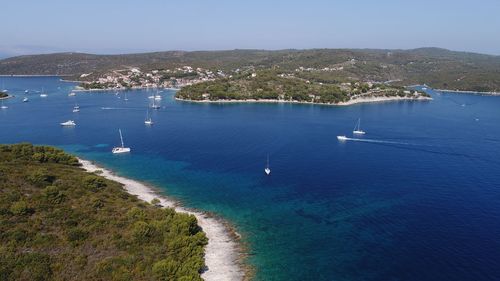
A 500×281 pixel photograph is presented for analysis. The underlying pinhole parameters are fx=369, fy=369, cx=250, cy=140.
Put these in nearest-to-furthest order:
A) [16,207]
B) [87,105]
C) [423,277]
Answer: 1. [423,277]
2. [16,207]
3. [87,105]

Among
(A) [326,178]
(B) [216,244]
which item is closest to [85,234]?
(B) [216,244]

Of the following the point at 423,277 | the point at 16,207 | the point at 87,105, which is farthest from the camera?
the point at 87,105

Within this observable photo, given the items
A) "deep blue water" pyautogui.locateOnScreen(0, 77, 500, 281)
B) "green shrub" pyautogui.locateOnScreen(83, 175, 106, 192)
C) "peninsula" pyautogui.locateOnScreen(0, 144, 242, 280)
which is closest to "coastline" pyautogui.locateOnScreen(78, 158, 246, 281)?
"peninsula" pyautogui.locateOnScreen(0, 144, 242, 280)

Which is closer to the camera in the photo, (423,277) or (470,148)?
(423,277)

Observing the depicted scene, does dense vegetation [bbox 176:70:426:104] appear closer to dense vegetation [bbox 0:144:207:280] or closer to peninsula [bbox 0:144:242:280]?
peninsula [bbox 0:144:242:280]

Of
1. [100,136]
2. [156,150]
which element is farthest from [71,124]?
[156,150]

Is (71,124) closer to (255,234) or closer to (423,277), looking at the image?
(255,234)

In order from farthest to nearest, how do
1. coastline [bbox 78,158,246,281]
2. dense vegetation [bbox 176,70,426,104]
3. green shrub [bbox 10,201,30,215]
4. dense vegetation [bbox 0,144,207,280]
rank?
dense vegetation [bbox 176,70,426,104]
green shrub [bbox 10,201,30,215]
coastline [bbox 78,158,246,281]
dense vegetation [bbox 0,144,207,280]

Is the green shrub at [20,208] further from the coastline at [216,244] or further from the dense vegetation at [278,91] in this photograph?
the dense vegetation at [278,91]
